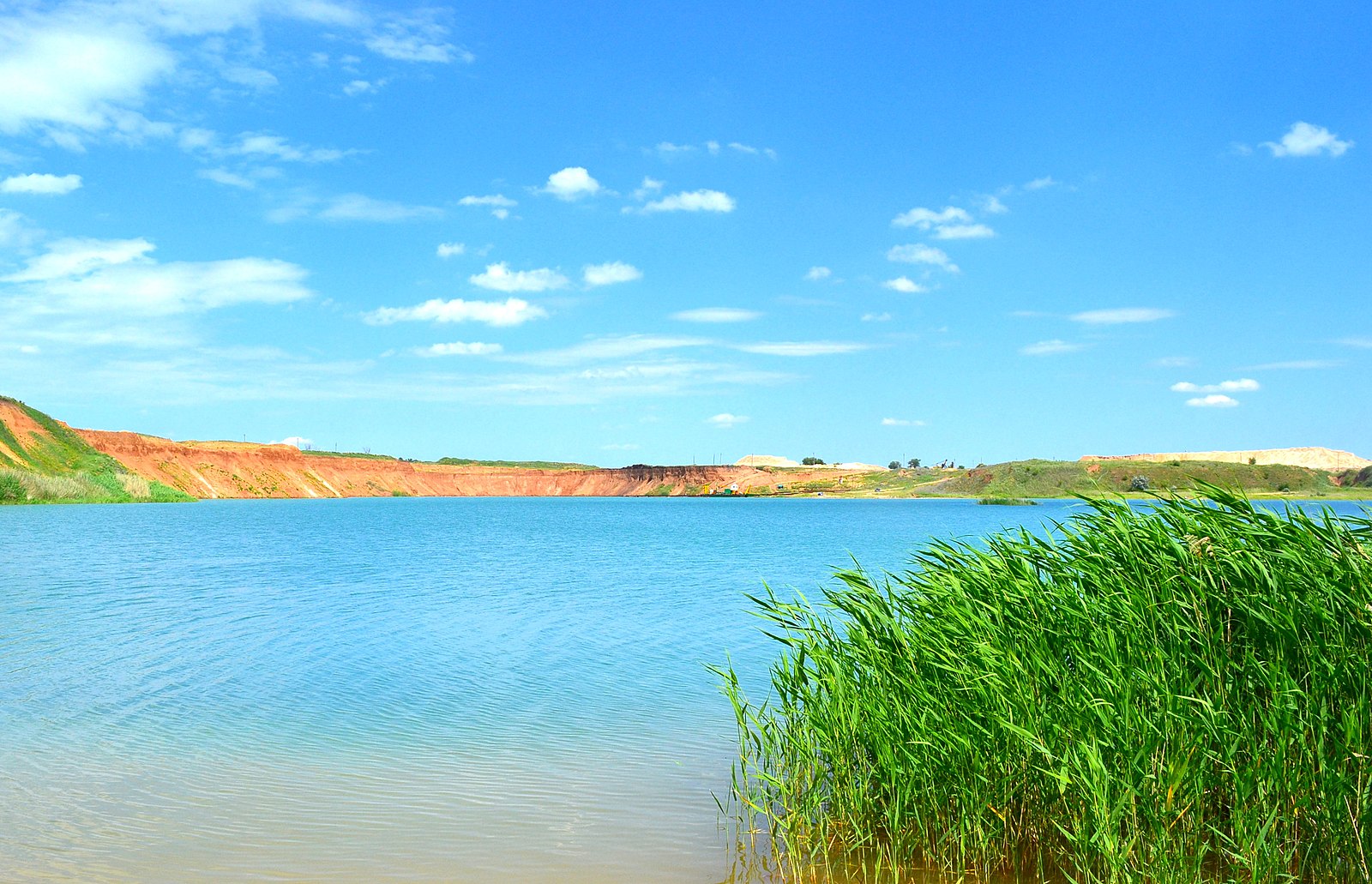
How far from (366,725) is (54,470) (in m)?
106

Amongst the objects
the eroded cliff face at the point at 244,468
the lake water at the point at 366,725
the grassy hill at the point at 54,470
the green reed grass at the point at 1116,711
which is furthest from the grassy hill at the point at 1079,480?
the green reed grass at the point at 1116,711

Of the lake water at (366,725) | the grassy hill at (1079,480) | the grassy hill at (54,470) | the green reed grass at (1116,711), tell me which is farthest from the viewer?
the grassy hill at (1079,480)

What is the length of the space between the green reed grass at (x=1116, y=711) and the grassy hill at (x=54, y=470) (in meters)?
92.3

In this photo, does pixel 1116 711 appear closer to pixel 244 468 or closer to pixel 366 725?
pixel 366 725

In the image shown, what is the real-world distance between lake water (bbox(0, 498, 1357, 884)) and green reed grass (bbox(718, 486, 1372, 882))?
68.0 inches

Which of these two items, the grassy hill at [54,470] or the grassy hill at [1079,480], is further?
the grassy hill at [1079,480]

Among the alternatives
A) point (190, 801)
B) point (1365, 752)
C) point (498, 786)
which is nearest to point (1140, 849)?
point (1365, 752)

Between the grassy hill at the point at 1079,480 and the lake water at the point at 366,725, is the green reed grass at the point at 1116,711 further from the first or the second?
the grassy hill at the point at 1079,480

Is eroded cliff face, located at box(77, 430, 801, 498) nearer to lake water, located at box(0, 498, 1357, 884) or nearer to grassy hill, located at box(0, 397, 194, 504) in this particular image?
grassy hill, located at box(0, 397, 194, 504)

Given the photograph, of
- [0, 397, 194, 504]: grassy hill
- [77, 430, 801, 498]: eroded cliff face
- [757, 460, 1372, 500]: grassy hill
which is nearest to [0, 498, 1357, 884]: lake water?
[0, 397, 194, 504]: grassy hill

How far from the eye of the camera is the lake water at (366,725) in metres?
8.02

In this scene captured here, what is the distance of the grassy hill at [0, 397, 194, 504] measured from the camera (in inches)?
3278

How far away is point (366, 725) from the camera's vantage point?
12.6 metres


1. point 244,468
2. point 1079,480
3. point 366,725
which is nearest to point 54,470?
point 244,468
